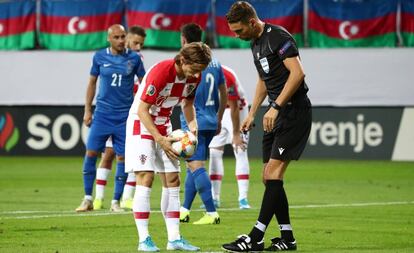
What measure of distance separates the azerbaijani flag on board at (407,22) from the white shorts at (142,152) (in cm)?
1676

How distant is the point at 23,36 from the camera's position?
27.2m

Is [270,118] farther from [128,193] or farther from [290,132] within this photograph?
[128,193]

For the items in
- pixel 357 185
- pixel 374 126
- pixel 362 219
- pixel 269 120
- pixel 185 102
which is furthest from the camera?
pixel 374 126

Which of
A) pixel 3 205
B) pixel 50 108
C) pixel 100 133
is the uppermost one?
pixel 100 133

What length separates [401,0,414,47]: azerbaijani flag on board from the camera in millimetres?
25891

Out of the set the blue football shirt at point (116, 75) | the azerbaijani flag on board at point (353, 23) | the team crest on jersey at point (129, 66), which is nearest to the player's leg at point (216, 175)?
the blue football shirt at point (116, 75)

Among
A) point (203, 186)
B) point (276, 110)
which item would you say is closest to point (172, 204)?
point (276, 110)

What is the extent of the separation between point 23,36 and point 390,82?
879cm

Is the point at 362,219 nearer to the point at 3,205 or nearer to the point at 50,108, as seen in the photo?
the point at 3,205

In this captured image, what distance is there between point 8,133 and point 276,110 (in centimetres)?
1688

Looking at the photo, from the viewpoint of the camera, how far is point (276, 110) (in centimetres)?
971

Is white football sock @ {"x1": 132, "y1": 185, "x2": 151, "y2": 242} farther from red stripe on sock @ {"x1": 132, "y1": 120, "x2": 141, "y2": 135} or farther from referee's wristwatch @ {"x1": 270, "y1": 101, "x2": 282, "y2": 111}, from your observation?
referee's wristwatch @ {"x1": 270, "y1": 101, "x2": 282, "y2": 111}

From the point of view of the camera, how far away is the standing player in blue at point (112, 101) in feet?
46.5

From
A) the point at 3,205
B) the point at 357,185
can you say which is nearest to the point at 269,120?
A: the point at 3,205
